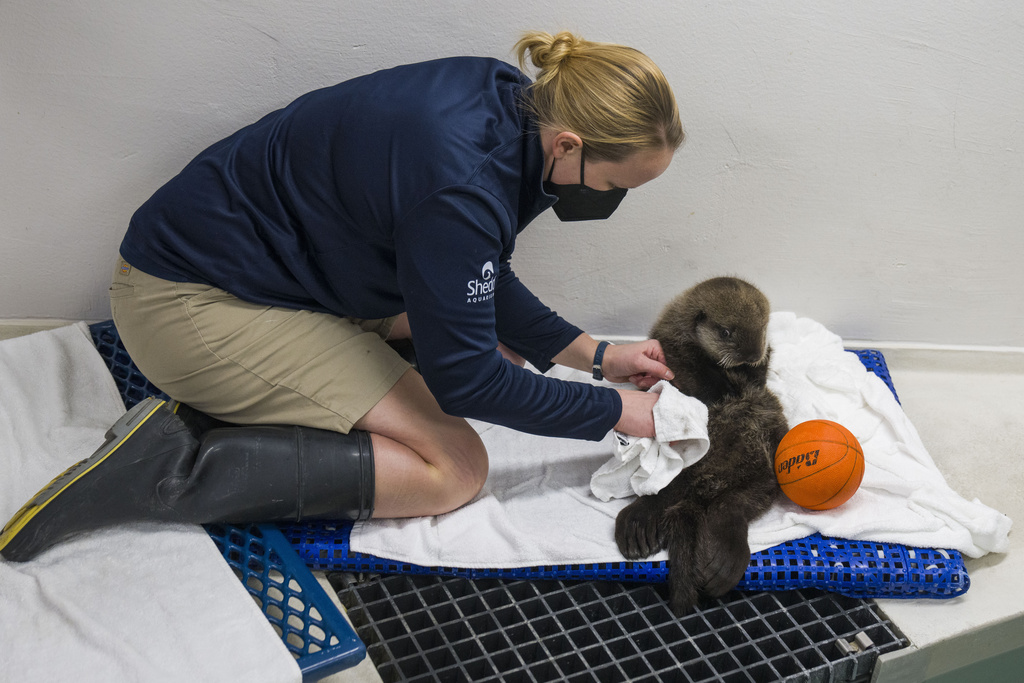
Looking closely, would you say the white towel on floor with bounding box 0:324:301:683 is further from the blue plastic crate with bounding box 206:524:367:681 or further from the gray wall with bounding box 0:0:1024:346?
the gray wall with bounding box 0:0:1024:346

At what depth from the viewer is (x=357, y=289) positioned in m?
2.32

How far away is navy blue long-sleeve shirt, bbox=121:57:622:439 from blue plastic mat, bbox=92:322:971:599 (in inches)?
16.7

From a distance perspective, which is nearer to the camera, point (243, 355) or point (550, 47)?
point (550, 47)

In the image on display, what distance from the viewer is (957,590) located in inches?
94.7

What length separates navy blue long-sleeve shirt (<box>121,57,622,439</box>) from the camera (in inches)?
77.4

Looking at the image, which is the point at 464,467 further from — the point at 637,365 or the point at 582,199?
the point at 582,199

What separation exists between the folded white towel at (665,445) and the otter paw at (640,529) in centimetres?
5

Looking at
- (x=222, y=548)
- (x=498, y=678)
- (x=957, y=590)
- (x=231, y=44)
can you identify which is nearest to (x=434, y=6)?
(x=231, y=44)

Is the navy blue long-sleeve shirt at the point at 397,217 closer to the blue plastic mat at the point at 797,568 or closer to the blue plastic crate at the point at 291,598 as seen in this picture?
the blue plastic mat at the point at 797,568

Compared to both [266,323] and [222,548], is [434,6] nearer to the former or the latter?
[266,323]

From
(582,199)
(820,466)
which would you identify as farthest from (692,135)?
(820,466)

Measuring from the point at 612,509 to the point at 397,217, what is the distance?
1.16 meters

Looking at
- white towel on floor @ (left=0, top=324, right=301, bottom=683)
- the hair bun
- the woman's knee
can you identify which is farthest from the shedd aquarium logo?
white towel on floor @ (left=0, top=324, right=301, bottom=683)

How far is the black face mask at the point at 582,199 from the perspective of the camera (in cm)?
214
